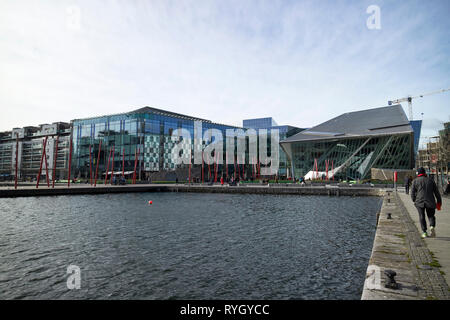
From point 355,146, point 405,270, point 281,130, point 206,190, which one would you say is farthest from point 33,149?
point 405,270

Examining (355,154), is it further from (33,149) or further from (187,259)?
(33,149)

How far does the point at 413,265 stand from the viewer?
6.03m

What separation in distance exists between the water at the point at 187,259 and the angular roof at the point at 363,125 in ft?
190

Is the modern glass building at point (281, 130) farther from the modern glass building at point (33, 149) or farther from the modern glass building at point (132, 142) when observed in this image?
the modern glass building at point (33, 149)

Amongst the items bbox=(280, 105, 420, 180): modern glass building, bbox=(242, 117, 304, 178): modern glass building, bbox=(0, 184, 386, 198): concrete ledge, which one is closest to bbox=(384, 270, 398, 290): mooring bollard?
bbox=(0, 184, 386, 198): concrete ledge

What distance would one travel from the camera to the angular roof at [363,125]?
66.9 m

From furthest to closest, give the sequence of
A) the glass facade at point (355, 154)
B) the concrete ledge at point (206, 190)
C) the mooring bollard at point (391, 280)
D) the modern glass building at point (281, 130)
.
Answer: the modern glass building at point (281, 130) → the glass facade at point (355, 154) → the concrete ledge at point (206, 190) → the mooring bollard at point (391, 280)

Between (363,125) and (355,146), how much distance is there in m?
7.36

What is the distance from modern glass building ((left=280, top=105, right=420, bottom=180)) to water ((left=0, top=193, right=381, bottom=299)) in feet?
170

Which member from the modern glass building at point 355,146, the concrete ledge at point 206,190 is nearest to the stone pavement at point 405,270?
the concrete ledge at point 206,190

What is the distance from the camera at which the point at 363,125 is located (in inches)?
2864
